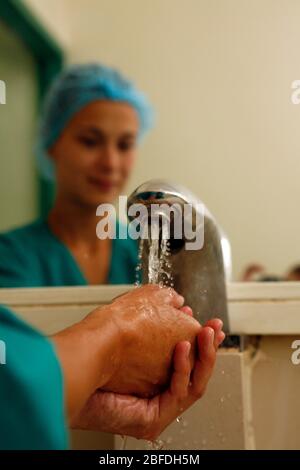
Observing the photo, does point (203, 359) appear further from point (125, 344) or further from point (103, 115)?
point (103, 115)

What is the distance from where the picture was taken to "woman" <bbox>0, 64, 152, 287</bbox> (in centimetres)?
58

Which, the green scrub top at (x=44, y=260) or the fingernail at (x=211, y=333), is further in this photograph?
the green scrub top at (x=44, y=260)

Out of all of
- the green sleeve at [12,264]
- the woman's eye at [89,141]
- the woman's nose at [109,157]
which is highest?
the woman's eye at [89,141]

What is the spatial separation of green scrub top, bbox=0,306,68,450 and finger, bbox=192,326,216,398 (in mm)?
116

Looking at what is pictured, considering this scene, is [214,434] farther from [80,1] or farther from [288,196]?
[80,1]

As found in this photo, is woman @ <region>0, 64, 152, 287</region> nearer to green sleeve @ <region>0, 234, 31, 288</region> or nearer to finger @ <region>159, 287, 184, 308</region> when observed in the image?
green sleeve @ <region>0, 234, 31, 288</region>

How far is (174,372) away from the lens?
12.2 inches

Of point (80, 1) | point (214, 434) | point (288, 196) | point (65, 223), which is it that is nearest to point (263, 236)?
point (288, 196)

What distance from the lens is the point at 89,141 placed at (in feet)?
2.07

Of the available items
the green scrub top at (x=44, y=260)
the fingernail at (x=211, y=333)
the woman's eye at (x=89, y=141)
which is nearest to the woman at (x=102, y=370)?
the fingernail at (x=211, y=333)

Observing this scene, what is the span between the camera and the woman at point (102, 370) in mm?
207

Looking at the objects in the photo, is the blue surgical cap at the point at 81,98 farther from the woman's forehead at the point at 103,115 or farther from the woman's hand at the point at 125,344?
the woman's hand at the point at 125,344

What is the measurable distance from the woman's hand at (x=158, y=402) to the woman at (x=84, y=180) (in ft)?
0.85

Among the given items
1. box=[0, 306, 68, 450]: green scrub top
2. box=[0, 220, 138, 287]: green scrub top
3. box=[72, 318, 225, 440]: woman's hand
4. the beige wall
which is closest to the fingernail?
box=[72, 318, 225, 440]: woman's hand
